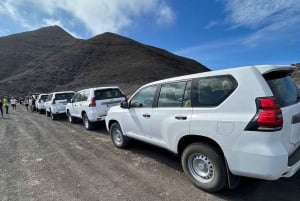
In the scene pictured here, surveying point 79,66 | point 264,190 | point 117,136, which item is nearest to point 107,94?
point 117,136

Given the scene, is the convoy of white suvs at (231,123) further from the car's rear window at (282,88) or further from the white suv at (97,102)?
the white suv at (97,102)

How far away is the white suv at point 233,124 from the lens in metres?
3.11

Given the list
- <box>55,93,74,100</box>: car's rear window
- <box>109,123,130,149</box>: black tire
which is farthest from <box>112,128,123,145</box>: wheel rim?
<box>55,93,74,100</box>: car's rear window

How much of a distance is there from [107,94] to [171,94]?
17.5 feet

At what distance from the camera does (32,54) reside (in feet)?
293

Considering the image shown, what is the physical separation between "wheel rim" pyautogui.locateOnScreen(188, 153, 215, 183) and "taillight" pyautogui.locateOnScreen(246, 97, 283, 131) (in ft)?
3.35

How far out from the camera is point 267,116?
3.09 metres

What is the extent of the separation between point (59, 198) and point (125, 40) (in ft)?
309

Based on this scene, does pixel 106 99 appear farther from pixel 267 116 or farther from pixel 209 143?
pixel 267 116

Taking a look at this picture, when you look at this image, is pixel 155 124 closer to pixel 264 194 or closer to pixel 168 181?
pixel 168 181

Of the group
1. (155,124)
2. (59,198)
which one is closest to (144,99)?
(155,124)

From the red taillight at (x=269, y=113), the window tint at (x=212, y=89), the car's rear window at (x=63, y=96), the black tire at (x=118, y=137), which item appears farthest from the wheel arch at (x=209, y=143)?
the car's rear window at (x=63, y=96)

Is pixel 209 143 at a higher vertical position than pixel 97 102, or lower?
lower

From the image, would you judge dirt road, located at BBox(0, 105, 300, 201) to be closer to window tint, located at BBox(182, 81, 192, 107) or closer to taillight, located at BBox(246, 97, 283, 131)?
taillight, located at BBox(246, 97, 283, 131)
